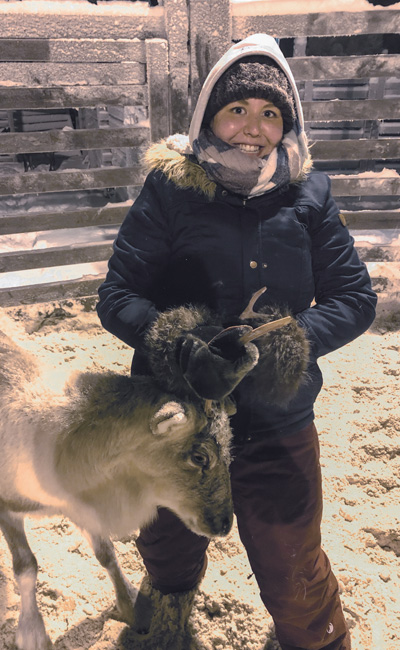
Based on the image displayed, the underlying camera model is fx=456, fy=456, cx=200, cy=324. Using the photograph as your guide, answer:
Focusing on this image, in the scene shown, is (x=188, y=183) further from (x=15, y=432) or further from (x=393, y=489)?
(x=393, y=489)

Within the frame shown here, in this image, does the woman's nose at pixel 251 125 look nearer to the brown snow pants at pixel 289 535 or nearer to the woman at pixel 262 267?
the woman at pixel 262 267

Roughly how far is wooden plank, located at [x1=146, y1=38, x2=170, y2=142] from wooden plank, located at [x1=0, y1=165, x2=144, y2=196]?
422 mm

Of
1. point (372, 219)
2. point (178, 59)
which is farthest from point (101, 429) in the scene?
point (372, 219)

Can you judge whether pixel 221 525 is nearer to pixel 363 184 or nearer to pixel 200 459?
pixel 200 459

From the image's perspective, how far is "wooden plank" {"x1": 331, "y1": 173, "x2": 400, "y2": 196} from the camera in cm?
463

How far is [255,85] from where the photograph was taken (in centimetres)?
157

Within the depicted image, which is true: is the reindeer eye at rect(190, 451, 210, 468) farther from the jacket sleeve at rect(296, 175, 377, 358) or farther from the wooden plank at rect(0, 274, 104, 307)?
the wooden plank at rect(0, 274, 104, 307)

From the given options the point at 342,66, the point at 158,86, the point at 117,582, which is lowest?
the point at 117,582

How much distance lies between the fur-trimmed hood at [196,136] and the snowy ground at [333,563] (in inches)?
40.8

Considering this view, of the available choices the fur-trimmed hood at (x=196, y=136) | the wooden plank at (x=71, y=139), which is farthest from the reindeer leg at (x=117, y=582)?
the wooden plank at (x=71, y=139)

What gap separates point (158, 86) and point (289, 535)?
11.7ft

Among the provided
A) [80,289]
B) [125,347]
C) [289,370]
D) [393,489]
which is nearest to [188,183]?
[289,370]

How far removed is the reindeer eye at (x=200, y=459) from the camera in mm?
1567

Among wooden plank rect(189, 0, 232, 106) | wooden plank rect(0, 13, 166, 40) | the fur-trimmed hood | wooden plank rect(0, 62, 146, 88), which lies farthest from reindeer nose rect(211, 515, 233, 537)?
wooden plank rect(0, 13, 166, 40)
